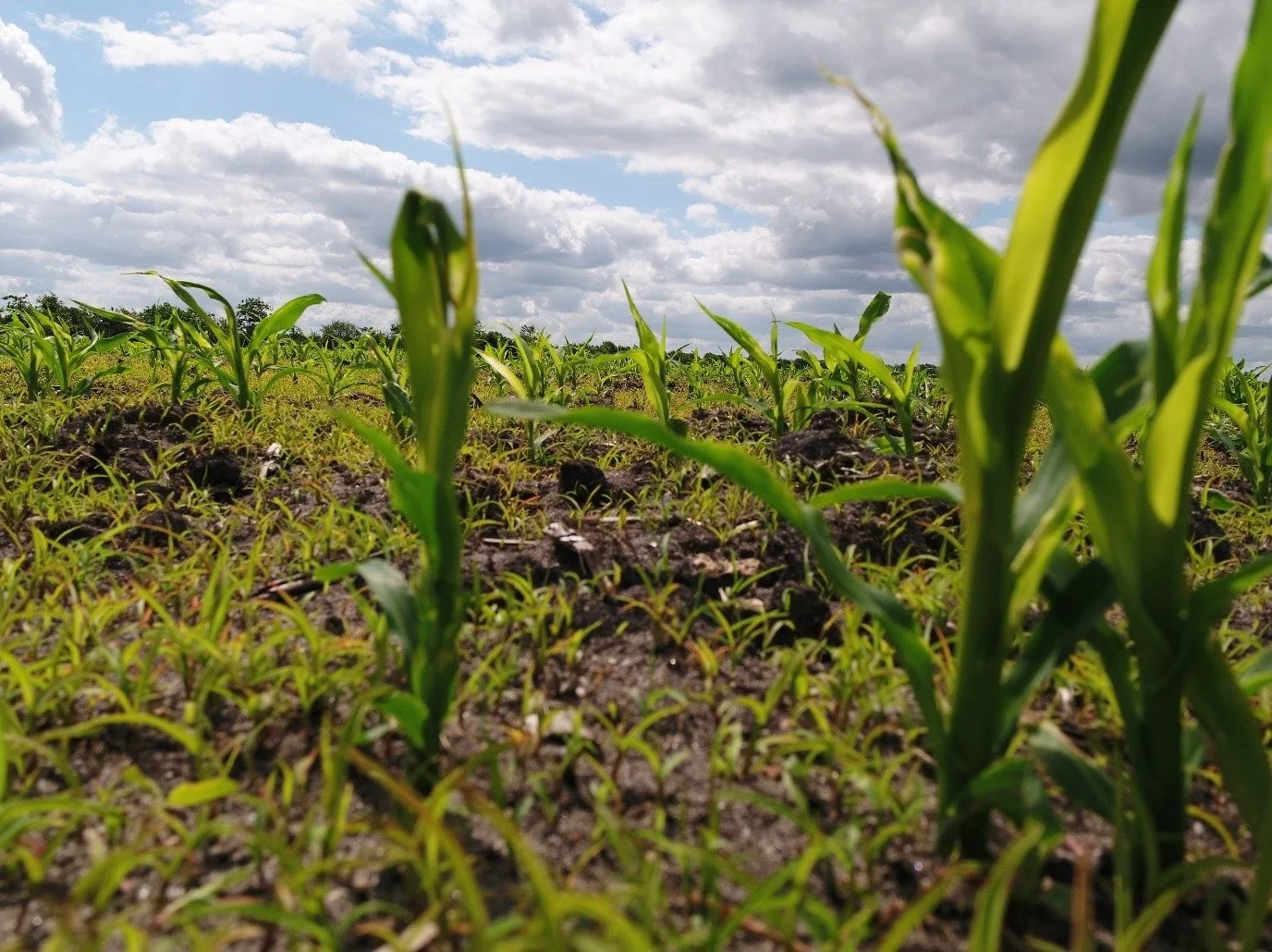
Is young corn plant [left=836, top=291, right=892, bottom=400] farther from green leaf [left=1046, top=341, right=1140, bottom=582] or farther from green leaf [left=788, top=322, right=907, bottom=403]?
green leaf [left=1046, top=341, right=1140, bottom=582]

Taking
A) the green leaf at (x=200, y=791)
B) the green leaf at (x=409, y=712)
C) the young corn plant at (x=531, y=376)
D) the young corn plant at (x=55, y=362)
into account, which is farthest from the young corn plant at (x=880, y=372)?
the young corn plant at (x=55, y=362)

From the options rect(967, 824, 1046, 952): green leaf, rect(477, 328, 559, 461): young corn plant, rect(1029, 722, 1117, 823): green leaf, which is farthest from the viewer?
rect(477, 328, 559, 461): young corn plant

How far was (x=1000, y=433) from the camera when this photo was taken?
906mm

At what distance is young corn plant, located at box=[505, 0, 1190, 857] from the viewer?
32.8 inches

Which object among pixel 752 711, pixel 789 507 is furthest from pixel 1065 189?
pixel 752 711

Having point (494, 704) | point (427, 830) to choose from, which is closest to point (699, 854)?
point (427, 830)

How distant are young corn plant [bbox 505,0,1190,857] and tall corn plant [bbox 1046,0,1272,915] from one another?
0.06 meters

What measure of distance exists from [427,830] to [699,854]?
0.95 ft

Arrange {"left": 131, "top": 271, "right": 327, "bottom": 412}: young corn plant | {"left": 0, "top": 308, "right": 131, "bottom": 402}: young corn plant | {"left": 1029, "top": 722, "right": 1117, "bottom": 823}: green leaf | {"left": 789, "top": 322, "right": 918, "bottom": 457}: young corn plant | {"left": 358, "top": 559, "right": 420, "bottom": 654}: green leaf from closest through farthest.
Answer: {"left": 1029, "top": 722, "right": 1117, "bottom": 823}: green leaf → {"left": 358, "top": 559, "right": 420, "bottom": 654}: green leaf → {"left": 789, "top": 322, "right": 918, "bottom": 457}: young corn plant → {"left": 131, "top": 271, "right": 327, "bottom": 412}: young corn plant → {"left": 0, "top": 308, "right": 131, "bottom": 402}: young corn plant

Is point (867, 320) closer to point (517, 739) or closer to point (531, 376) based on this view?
point (531, 376)

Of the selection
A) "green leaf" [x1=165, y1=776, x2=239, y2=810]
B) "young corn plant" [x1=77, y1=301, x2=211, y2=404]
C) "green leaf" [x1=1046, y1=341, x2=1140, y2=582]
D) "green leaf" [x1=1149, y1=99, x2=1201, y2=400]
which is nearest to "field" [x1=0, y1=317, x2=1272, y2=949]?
"green leaf" [x1=165, y1=776, x2=239, y2=810]

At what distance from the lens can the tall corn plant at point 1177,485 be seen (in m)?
0.91

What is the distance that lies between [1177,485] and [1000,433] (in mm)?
188

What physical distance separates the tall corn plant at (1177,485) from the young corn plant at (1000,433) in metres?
0.06
